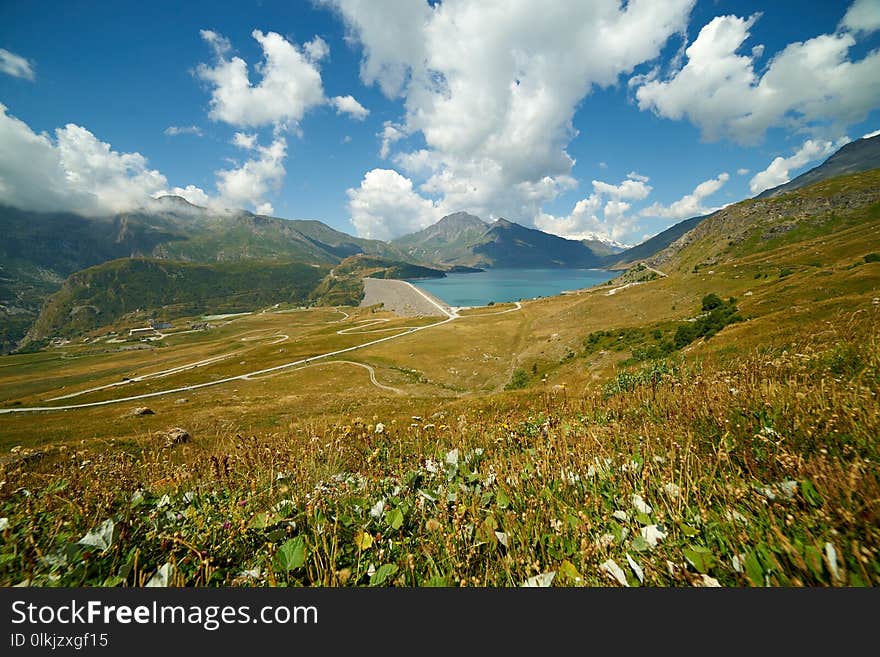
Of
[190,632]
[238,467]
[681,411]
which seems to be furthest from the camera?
[681,411]

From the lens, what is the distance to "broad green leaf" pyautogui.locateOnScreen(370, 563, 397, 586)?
2.39 metres

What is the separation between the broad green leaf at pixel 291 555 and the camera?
2.50 meters

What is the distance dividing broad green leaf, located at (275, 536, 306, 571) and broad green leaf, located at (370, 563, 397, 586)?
0.55m

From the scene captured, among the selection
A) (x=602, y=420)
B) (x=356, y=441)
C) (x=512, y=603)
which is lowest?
(x=356, y=441)

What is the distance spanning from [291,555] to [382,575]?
740 mm

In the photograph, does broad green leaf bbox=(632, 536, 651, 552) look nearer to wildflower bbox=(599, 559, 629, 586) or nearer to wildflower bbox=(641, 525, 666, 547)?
wildflower bbox=(641, 525, 666, 547)

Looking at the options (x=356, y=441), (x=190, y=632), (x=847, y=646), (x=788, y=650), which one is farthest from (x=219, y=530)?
(x=847, y=646)

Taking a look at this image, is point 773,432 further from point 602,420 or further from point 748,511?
point 602,420

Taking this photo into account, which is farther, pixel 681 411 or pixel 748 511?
pixel 681 411

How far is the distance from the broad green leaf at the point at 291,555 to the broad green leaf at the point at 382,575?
21.5 inches

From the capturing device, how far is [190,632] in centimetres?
215

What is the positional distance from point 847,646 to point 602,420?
4.51 meters

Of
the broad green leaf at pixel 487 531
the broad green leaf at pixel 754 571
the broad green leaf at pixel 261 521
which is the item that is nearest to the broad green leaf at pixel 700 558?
the broad green leaf at pixel 754 571

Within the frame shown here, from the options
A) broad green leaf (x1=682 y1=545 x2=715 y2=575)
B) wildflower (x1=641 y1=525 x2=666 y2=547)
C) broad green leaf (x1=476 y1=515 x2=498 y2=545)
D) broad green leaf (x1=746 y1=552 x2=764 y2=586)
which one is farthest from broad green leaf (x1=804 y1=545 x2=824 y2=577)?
broad green leaf (x1=476 y1=515 x2=498 y2=545)
